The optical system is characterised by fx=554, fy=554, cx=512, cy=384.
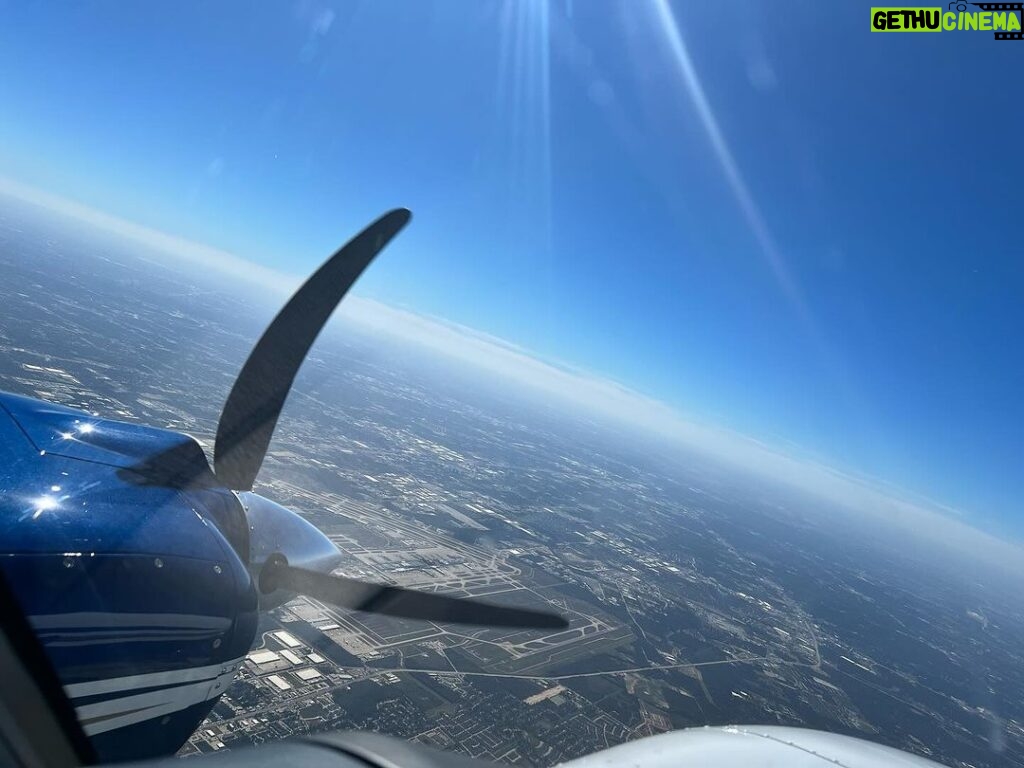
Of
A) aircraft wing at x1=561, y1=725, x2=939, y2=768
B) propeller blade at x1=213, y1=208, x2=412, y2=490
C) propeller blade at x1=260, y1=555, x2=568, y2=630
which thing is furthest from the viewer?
propeller blade at x1=213, y1=208, x2=412, y2=490

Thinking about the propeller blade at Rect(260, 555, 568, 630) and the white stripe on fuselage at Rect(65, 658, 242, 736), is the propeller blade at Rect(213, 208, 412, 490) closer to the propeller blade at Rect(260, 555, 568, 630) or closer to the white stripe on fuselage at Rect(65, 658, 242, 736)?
the propeller blade at Rect(260, 555, 568, 630)

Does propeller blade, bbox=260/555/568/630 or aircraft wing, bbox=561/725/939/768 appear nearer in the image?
aircraft wing, bbox=561/725/939/768

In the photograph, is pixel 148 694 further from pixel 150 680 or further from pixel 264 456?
pixel 264 456

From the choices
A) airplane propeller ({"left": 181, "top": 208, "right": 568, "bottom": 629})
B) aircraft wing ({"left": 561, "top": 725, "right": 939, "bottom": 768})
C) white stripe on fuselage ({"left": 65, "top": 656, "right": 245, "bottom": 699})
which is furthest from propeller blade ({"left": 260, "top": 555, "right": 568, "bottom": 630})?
aircraft wing ({"left": 561, "top": 725, "right": 939, "bottom": 768})

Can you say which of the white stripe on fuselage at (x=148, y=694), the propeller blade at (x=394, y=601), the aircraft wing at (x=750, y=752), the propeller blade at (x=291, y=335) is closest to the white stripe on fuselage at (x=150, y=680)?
the white stripe on fuselage at (x=148, y=694)

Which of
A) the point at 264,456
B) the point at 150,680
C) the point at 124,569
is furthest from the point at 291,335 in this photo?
the point at 150,680

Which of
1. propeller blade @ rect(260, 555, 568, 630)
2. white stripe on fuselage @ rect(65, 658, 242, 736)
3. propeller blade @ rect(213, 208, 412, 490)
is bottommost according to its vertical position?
white stripe on fuselage @ rect(65, 658, 242, 736)

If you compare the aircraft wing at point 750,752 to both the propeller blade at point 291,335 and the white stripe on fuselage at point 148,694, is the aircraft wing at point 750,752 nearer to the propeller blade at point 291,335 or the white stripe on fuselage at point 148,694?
the white stripe on fuselage at point 148,694
